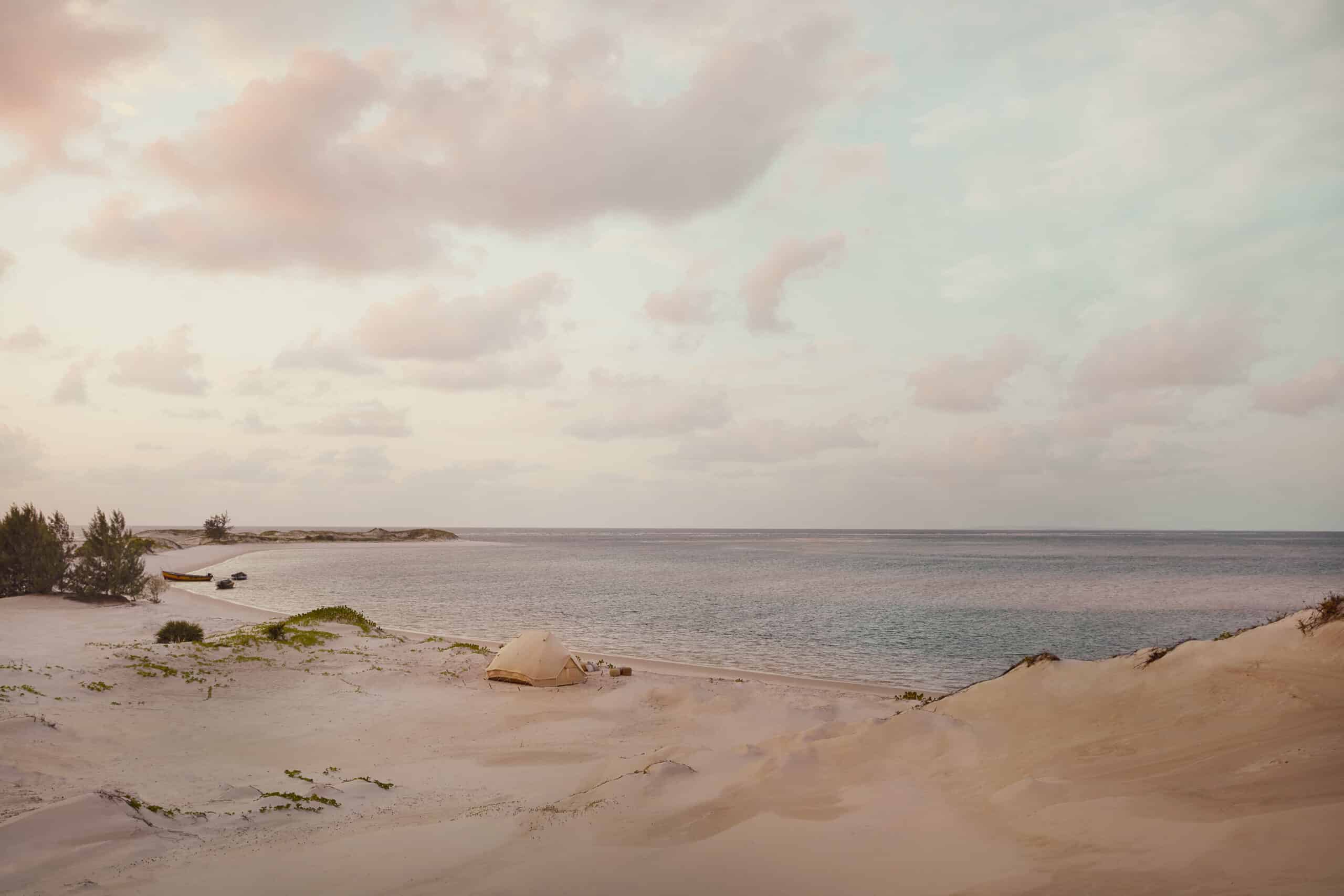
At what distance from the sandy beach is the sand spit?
→ 1.8 inches

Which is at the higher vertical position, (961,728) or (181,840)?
(961,728)

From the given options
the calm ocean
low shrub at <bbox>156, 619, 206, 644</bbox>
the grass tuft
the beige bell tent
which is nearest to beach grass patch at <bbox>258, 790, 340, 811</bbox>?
the beige bell tent

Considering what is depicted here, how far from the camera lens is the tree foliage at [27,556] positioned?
1425 inches

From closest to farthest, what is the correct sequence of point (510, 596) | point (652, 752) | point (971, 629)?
point (652, 752) < point (971, 629) < point (510, 596)

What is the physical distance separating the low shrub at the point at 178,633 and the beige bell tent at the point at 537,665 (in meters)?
12.2

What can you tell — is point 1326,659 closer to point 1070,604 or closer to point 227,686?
point 227,686

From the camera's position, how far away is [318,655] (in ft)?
86.0

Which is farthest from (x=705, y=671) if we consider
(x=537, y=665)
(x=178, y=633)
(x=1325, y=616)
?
(x=1325, y=616)

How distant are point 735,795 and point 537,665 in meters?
14.7

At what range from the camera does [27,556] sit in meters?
36.5

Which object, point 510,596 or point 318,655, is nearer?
point 318,655

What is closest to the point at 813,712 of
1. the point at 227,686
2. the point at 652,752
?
the point at 652,752

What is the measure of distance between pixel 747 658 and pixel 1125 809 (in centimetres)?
2703

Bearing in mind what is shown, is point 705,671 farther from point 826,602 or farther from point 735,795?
point 826,602
